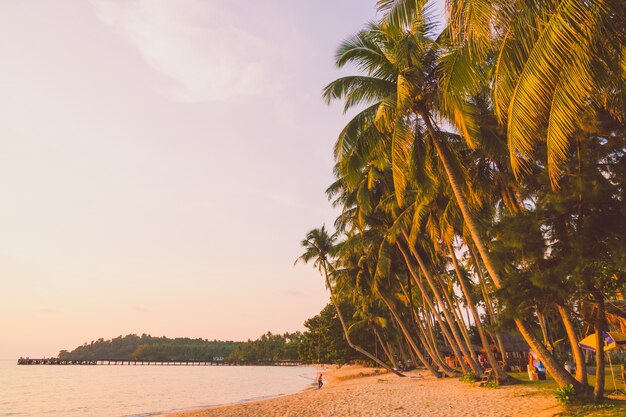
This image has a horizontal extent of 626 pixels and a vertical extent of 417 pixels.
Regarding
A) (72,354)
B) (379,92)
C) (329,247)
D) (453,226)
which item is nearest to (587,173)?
(379,92)

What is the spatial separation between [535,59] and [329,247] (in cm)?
2717

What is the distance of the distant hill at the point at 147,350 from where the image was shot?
129 metres

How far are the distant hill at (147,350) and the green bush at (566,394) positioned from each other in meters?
124

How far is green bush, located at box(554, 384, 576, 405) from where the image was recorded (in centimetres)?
873

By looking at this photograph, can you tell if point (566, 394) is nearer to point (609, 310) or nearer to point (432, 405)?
point (609, 310)

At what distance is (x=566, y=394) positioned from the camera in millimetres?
8805

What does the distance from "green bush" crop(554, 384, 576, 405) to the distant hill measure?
12383 centimetres

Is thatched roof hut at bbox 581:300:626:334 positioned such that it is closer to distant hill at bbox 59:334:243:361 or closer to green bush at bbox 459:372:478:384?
green bush at bbox 459:372:478:384

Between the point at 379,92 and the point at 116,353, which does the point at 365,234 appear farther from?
the point at 116,353

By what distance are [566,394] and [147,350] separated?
5682 inches

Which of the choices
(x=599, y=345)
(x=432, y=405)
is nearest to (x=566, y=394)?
(x=599, y=345)

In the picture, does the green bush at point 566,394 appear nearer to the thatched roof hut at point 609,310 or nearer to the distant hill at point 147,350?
the thatched roof hut at point 609,310

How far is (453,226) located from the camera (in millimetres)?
15758

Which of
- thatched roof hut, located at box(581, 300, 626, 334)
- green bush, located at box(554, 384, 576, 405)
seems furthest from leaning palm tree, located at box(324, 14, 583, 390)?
thatched roof hut, located at box(581, 300, 626, 334)
